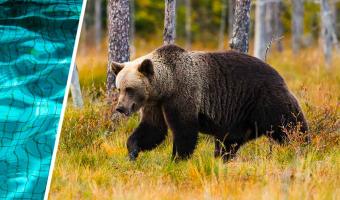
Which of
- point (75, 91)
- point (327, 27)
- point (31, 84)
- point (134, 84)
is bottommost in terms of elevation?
point (327, 27)

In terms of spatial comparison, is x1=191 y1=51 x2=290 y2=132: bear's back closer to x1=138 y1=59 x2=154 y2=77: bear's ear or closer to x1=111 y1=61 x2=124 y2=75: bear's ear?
x1=138 y1=59 x2=154 y2=77: bear's ear

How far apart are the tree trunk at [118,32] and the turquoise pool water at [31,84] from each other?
9.44 feet

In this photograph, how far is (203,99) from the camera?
757 cm

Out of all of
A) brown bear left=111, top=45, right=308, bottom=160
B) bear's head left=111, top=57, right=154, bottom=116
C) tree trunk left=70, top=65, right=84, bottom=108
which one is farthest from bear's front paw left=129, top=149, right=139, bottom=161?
tree trunk left=70, top=65, right=84, bottom=108

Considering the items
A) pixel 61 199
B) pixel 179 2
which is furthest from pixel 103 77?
pixel 179 2

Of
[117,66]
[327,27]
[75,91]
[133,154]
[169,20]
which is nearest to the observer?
[117,66]

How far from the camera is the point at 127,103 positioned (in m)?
7.08

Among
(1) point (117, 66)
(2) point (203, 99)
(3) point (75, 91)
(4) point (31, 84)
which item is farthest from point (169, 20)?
(4) point (31, 84)

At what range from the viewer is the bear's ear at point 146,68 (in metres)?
7.09

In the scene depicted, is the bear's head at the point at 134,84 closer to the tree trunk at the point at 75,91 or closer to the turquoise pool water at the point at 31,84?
the turquoise pool water at the point at 31,84

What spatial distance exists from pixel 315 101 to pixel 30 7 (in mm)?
5132

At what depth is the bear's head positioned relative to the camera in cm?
709

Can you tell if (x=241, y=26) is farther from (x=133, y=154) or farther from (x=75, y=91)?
(x=133, y=154)

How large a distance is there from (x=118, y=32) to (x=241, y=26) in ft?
5.65
